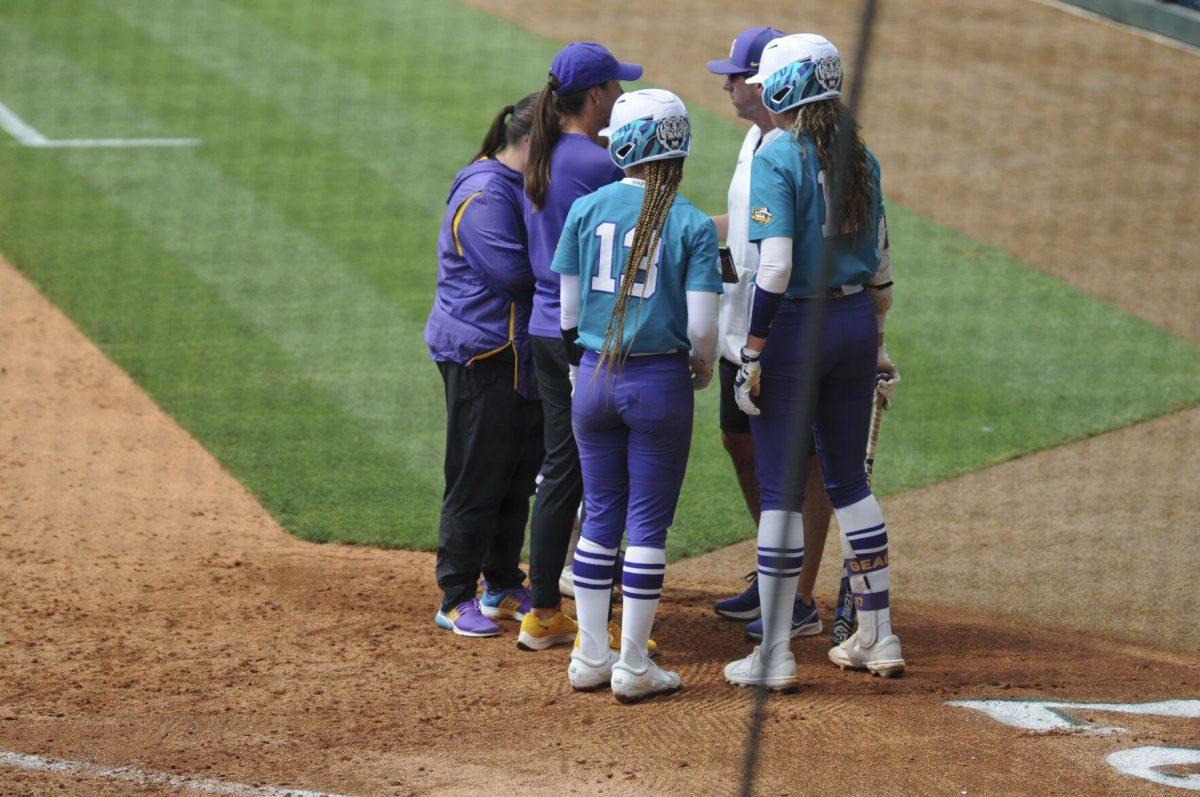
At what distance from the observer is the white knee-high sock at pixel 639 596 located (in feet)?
14.1

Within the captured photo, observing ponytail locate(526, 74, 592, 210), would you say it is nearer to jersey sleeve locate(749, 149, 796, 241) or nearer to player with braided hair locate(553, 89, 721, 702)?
player with braided hair locate(553, 89, 721, 702)

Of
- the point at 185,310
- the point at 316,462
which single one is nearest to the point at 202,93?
the point at 185,310

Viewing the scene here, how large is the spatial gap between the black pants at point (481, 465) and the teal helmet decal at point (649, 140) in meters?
0.91

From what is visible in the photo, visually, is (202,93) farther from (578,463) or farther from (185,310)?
(578,463)

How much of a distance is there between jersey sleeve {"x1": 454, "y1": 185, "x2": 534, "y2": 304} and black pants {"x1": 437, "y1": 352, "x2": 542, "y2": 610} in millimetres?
275

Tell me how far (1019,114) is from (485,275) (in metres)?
8.84

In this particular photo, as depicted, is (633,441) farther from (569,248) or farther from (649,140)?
(649,140)

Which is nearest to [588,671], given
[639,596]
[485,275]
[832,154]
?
[639,596]

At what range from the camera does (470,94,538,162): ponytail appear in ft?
15.5

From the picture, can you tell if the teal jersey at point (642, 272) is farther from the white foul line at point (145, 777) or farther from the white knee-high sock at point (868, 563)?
the white foul line at point (145, 777)

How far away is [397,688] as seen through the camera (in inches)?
175

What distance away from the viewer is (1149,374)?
323 inches

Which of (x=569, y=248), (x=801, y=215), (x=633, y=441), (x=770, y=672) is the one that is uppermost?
(x=801, y=215)

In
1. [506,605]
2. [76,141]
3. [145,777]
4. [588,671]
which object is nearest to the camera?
[145,777]
